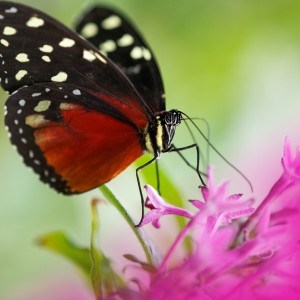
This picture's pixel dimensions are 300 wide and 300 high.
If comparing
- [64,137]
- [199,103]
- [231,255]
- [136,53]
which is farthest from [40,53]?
[199,103]

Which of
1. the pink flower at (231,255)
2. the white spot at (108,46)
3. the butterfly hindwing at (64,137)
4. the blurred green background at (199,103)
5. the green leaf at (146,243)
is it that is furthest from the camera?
the blurred green background at (199,103)

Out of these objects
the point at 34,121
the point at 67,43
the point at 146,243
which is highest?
the point at 67,43

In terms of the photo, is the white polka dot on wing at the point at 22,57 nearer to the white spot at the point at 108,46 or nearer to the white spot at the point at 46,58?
the white spot at the point at 46,58

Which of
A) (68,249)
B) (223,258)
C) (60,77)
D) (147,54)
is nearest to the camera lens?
(223,258)

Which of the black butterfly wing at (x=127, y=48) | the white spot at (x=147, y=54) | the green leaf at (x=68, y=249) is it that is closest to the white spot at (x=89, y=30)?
the black butterfly wing at (x=127, y=48)

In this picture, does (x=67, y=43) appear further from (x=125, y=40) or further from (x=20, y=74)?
(x=125, y=40)

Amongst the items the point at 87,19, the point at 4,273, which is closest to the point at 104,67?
the point at 87,19
